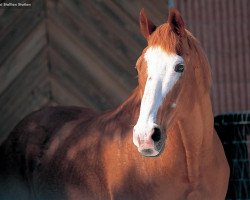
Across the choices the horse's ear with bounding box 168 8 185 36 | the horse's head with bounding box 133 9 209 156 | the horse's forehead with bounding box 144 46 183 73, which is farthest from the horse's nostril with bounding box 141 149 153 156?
the horse's ear with bounding box 168 8 185 36

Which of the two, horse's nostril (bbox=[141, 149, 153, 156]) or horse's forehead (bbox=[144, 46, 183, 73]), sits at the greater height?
horse's forehead (bbox=[144, 46, 183, 73])

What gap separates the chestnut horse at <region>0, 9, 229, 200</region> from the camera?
14.4ft

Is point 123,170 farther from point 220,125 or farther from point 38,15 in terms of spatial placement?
point 38,15

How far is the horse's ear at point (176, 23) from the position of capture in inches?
179

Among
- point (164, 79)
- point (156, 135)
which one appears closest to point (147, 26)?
point (164, 79)

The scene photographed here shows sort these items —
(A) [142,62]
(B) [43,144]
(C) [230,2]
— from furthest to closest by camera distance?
1. (C) [230,2]
2. (B) [43,144]
3. (A) [142,62]

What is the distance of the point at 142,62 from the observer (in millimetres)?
4539

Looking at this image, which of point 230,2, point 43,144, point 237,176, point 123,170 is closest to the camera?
point 123,170

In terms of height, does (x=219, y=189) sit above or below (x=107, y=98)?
below

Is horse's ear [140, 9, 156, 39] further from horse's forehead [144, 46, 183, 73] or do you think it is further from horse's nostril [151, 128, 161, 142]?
horse's nostril [151, 128, 161, 142]

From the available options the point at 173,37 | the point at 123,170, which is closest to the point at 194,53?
the point at 173,37

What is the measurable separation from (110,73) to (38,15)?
2.30ft

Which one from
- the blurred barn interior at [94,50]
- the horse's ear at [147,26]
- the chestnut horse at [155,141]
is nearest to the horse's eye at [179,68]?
the chestnut horse at [155,141]

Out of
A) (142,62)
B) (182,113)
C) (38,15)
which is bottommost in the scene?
(182,113)
